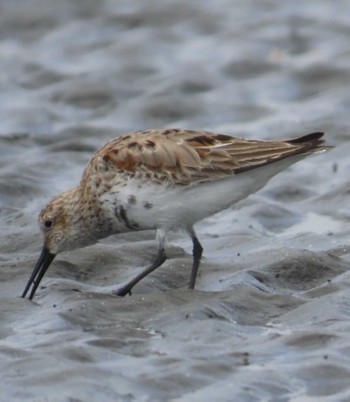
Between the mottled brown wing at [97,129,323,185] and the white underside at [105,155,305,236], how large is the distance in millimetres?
74

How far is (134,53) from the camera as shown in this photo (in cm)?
1546

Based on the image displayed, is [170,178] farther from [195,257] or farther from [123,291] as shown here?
[123,291]

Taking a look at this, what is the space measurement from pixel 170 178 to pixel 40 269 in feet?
3.63

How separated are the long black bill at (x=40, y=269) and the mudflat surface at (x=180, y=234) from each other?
0.31ft

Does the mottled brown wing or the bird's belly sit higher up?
the mottled brown wing

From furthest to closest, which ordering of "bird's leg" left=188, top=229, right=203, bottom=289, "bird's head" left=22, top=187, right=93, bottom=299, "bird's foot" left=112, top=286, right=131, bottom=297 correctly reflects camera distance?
"bird's head" left=22, top=187, right=93, bottom=299 < "bird's leg" left=188, top=229, right=203, bottom=289 < "bird's foot" left=112, top=286, right=131, bottom=297

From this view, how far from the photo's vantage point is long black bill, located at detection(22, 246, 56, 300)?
336 inches

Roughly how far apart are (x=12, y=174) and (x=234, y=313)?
4.01 m

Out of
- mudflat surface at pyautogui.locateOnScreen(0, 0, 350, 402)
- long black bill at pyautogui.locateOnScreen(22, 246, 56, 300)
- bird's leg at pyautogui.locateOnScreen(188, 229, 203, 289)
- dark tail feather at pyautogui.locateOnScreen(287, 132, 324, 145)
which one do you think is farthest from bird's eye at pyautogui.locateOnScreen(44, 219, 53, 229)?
dark tail feather at pyautogui.locateOnScreen(287, 132, 324, 145)

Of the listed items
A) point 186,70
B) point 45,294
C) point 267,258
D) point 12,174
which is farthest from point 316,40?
point 45,294

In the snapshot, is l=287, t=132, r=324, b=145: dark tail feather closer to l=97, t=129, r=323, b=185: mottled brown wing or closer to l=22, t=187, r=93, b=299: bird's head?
l=97, t=129, r=323, b=185: mottled brown wing

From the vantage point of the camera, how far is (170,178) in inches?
338

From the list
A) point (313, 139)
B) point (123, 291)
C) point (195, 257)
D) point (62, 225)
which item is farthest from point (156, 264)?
point (313, 139)

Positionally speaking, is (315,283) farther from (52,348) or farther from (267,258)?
(52,348)
